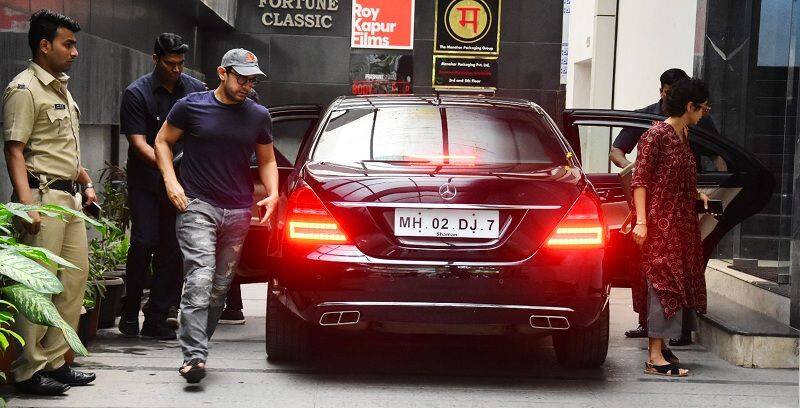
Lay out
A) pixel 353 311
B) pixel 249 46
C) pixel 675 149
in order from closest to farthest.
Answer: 1. pixel 353 311
2. pixel 675 149
3. pixel 249 46

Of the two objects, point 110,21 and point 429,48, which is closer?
point 110,21

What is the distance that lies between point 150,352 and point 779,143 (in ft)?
16.9

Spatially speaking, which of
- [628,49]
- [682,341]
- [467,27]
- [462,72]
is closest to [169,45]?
[682,341]

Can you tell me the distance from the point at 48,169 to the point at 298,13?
44.5 feet

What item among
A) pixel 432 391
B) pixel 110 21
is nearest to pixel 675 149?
pixel 432 391

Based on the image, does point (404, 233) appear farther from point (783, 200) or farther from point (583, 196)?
point (783, 200)

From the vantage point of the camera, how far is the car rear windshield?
664 centimetres

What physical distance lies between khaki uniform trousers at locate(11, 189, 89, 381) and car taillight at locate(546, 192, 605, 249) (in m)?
2.31

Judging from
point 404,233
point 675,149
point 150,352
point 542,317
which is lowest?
point 150,352

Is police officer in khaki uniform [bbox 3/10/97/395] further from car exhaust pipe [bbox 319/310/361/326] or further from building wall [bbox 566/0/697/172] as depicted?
building wall [bbox 566/0/697/172]

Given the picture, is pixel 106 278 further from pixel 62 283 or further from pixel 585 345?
pixel 585 345

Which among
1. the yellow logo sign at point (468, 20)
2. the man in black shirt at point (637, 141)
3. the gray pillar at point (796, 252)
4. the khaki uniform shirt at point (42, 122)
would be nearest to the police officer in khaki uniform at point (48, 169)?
the khaki uniform shirt at point (42, 122)

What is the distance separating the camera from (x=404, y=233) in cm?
613

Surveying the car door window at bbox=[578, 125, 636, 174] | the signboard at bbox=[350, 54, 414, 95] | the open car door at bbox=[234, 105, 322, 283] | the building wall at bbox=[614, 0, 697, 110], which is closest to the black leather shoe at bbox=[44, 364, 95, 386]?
the open car door at bbox=[234, 105, 322, 283]
